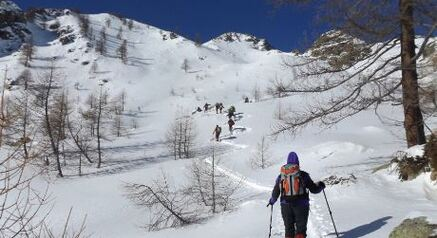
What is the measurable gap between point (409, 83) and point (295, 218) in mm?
5762

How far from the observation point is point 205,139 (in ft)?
156

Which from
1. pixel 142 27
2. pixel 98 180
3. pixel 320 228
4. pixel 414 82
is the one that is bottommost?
pixel 98 180

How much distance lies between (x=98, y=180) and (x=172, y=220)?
17.4m

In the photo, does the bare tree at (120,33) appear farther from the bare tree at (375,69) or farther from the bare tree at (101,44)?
the bare tree at (375,69)

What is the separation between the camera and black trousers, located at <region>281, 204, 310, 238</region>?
805 centimetres

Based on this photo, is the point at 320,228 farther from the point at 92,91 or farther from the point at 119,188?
the point at 92,91

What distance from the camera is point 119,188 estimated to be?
1201 inches

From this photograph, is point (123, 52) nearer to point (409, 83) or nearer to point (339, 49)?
point (339, 49)

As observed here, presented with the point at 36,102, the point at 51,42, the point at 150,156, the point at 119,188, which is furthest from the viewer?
the point at 51,42

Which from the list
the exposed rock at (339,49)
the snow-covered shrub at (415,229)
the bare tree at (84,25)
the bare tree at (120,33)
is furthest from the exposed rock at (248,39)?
the snow-covered shrub at (415,229)

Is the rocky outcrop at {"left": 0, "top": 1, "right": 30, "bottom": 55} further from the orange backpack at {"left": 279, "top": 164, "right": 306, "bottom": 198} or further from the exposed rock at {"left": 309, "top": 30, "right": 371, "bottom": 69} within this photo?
the orange backpack at {"left": 279, "top": 164, "right": 306, "bottom": 198}

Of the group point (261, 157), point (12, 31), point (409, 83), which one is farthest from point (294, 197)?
point (12, 31)

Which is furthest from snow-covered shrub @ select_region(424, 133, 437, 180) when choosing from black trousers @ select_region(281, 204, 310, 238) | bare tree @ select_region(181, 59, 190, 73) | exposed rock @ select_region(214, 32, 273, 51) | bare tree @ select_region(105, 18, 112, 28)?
bare tree @ select_region(105, 18, 112, 28)

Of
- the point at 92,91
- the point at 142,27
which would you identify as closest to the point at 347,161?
the point at 92,91
